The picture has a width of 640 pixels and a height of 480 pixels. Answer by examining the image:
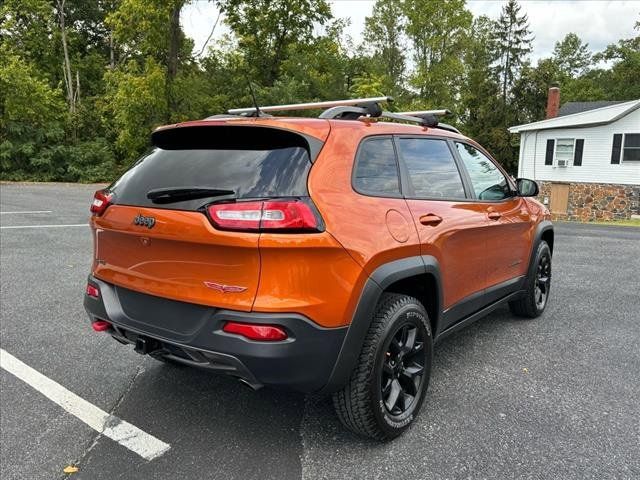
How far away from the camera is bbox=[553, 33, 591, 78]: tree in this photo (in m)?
59.2

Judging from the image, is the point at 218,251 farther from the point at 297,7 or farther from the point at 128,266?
the point at 297,7

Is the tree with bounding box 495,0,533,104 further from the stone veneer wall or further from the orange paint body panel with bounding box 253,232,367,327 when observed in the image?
the orange paint body panel with bounding box 253,232,367,327

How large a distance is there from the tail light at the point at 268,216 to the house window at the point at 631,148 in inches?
1058

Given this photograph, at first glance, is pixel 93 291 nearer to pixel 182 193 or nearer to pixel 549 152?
pixel 182 193

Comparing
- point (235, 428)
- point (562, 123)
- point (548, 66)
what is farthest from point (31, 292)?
point (548, 66)

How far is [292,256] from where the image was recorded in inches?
90.2

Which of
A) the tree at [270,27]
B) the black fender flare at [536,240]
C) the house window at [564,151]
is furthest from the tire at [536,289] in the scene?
the tree at [270,27]

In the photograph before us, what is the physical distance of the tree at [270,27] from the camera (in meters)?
28.3

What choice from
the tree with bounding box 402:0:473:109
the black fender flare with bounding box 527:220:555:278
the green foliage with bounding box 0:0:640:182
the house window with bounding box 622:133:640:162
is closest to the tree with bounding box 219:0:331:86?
the green foliage with bounding box 0:0:640:182

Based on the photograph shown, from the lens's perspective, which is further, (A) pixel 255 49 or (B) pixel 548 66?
(B) pixel 548 66

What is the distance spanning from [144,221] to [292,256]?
2.82ft

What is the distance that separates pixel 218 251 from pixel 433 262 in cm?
134

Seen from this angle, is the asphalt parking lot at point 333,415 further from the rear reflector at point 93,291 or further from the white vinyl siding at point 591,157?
the white vinyl siding at point 591,157

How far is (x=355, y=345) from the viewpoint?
2.49 m
